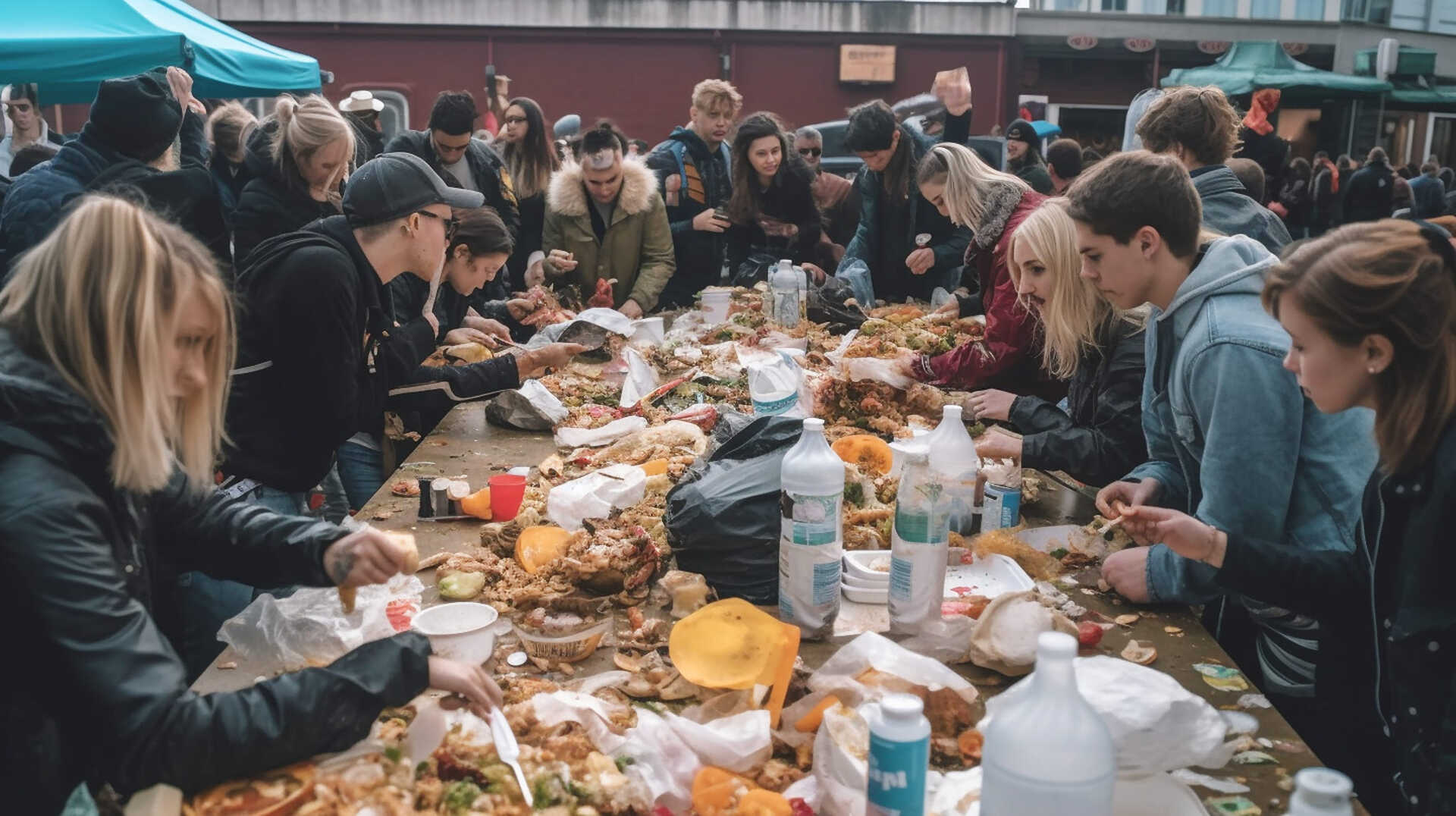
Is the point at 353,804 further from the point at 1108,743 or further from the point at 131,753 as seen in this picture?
the point at 1108,743

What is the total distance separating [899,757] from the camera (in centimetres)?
150

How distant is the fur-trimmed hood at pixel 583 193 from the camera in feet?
20.6

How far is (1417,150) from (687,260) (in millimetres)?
22607

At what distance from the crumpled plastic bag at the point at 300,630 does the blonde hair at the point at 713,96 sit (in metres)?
5.27

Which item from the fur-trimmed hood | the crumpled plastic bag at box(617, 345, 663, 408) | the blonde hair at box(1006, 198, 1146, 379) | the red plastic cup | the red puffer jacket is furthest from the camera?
the fur-trimmed hood

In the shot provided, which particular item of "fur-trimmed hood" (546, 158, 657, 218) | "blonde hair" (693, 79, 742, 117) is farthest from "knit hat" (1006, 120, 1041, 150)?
"fur-trimmed hood" (546, 158, 657, 218)

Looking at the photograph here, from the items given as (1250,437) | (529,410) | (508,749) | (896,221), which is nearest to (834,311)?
(896,221)

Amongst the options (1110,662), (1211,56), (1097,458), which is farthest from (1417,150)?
(1110,662)

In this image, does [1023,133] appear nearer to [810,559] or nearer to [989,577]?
[989,577]

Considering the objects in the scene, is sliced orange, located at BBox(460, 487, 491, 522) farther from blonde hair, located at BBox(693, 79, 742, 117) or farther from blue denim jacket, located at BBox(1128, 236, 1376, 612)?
blonde hair, located at BBox(693, 79, 742, 117)

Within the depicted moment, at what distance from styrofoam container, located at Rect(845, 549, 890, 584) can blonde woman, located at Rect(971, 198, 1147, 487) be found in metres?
0.73

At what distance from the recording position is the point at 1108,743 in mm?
1396

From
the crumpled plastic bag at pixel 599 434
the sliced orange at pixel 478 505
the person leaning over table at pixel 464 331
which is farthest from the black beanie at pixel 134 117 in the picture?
the sliced orange at pixel 478 505

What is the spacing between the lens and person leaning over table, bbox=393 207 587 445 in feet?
13.7
